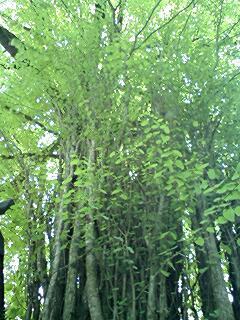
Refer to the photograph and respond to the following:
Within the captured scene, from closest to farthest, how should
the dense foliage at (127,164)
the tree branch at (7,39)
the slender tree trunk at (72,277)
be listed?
1. the dense foliage at (127,164)
2. the slender tree trunk at (72,277)
3. the tree branch at (7,39)

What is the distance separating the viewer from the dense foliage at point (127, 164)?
427 cm

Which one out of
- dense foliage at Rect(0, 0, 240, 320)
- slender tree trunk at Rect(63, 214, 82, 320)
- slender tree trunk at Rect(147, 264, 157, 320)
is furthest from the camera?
slender tree trunk at Rect(63, 214, 82, 320)

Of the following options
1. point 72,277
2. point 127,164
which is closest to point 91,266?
point 72,277

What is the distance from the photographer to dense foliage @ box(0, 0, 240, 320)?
14.0 ft

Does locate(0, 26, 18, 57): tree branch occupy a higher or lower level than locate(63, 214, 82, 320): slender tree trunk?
higher

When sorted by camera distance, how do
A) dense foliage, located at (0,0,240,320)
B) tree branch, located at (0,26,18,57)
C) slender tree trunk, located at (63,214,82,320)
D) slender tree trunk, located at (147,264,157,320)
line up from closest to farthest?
1. slender tree trunk, located at (147,264,157,320)
2. dense foliage, located at (0,0,240,320)
3. slender tree trunk, located at (63,214,82,320)
4. tree branch, located at (0,26,18,57)

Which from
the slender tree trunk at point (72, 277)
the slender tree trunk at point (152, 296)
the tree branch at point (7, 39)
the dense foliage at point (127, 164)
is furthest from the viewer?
the tree branch at point (7, 39)

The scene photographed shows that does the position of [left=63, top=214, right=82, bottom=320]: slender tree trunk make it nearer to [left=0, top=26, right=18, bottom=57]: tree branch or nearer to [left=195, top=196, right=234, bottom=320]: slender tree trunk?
[left=195, top=196, right=234, bottom=320]: slender tree trunk

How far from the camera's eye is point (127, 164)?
4750 millimetres

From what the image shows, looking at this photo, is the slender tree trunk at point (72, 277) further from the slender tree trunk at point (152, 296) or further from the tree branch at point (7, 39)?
the tree branch at point (7, 39)

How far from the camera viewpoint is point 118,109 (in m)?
4.97

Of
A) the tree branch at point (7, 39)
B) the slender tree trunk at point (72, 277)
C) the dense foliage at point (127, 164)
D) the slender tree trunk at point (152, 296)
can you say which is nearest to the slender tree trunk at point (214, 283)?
the dense foliage at point (127, 164)

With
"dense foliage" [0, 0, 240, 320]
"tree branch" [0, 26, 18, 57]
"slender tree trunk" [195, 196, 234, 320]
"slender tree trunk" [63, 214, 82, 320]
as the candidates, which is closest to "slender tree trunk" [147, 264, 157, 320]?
"dense foliage" [0, 0, 240, 320]

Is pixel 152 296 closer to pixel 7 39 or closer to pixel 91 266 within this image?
pixel 91 266
